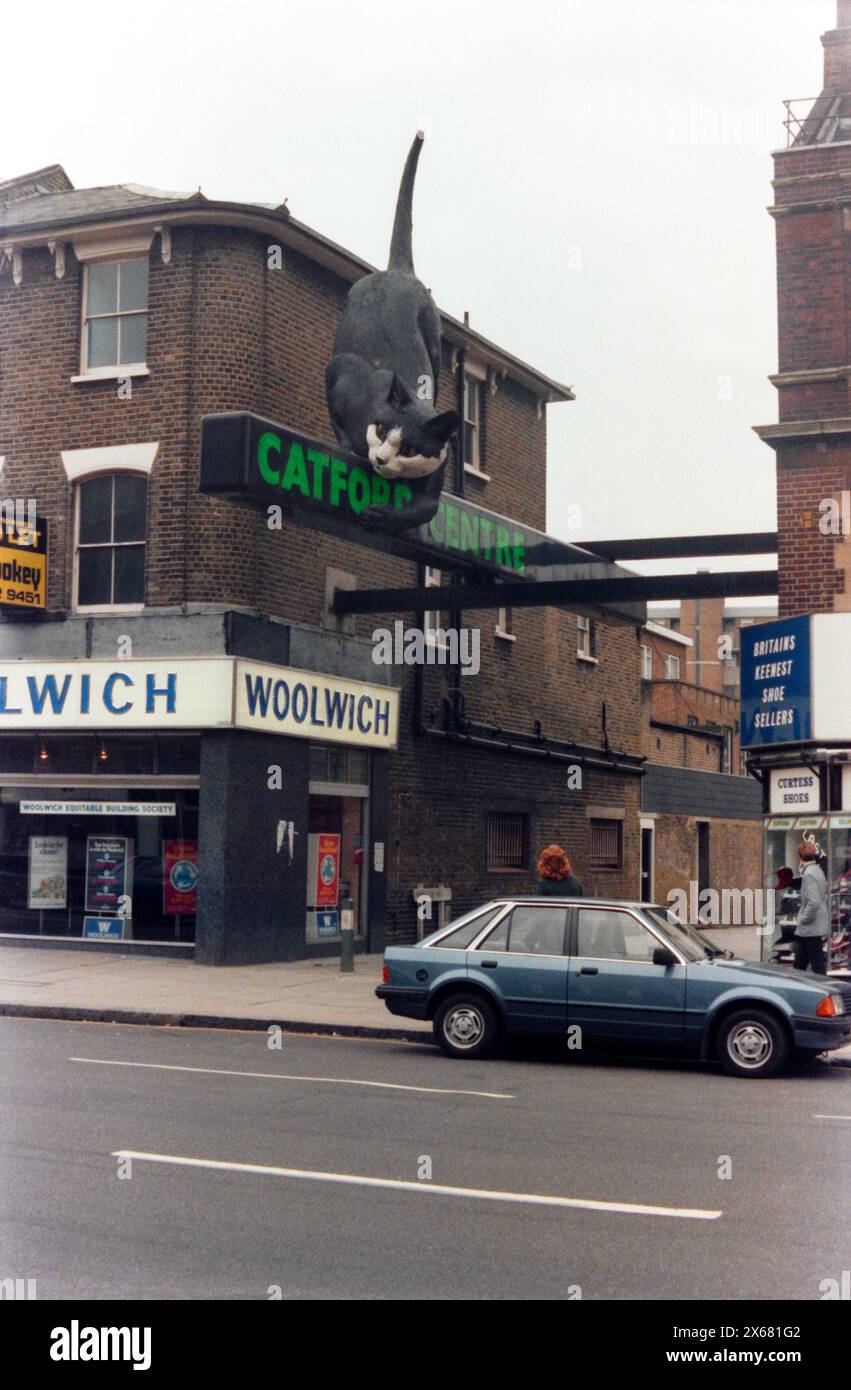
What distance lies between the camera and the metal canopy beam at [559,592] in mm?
20266

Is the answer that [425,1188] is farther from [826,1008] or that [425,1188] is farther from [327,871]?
[327,871]

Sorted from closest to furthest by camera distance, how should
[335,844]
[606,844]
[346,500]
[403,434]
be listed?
[346,500]
[403,434]
[335,844]
[606,844]

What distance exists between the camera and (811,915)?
15.6 m

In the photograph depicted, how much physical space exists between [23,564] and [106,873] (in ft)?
13.8

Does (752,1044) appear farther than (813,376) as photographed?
No

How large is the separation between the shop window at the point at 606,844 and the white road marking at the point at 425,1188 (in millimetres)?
23988

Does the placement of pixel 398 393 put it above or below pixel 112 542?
above

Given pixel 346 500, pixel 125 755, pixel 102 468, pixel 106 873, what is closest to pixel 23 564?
pixel 102 468

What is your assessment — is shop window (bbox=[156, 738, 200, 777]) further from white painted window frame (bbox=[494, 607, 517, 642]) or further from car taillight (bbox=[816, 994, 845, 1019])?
car taillight (bbox=[816, 994, 845, 1019])

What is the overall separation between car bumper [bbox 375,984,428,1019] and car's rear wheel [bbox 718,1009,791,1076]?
2.48 meters

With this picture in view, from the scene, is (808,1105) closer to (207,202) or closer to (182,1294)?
(182,1294)

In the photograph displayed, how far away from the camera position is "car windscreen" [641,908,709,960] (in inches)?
504

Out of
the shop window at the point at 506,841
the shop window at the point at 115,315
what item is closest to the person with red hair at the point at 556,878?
the shop window at the point at 115,315

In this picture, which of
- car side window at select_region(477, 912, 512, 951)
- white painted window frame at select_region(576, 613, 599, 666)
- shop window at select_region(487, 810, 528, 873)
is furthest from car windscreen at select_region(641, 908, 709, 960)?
white painted window frame at select_region(576, 613, 599, 666)
